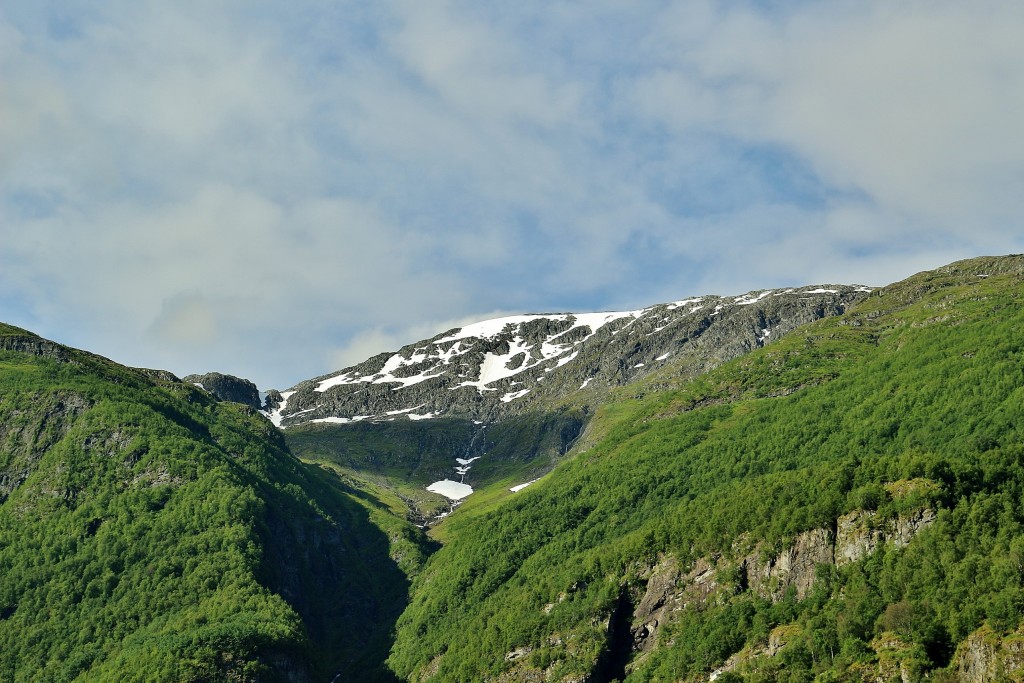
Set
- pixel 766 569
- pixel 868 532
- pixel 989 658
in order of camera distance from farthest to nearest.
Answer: pixel 766 569
pixel 868 532
pixel 989 658

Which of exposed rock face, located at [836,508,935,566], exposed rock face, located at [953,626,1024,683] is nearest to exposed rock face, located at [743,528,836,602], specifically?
exposed rock face, located at [836,508,935,566]

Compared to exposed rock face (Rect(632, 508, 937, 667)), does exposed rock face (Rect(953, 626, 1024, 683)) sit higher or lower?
lower

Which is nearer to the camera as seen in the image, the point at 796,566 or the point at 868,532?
the point at 868,532

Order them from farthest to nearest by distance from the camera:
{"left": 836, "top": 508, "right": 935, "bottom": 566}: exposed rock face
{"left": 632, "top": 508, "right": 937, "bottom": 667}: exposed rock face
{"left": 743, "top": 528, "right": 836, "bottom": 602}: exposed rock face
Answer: {"left": 743, "top": 528, "right": 836, "bottom": 602}: exposed rock face, {"left": 632, "top": 508, "right": 937, "bottom": 667}: exposed rock face, {"left": 836, "top": 508, "right": 935, "bottom": 566}: exposed rock face

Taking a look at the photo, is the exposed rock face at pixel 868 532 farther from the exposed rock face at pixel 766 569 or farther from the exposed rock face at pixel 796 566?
the exposed rock face at pixel 796 566

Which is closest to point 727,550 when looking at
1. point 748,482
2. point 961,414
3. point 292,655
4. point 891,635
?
point 748,482

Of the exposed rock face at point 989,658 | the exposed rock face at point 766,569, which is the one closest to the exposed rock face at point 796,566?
the exposed rock face at point 766,569

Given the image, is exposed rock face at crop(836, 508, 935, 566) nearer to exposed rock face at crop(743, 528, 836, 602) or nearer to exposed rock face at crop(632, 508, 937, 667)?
exposed rock face at crop(632, 508, 937, 667)

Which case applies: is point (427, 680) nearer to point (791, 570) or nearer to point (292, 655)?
point (292, 655)

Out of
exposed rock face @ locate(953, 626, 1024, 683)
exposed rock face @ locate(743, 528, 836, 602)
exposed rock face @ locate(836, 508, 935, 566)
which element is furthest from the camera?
exposed rock face @ locate(743, 528, 836, 602)

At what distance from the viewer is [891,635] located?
439 ft

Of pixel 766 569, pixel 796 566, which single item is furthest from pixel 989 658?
pixel 766 569

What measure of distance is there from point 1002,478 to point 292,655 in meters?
138

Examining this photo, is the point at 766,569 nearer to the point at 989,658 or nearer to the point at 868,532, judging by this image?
the point at 868,532
